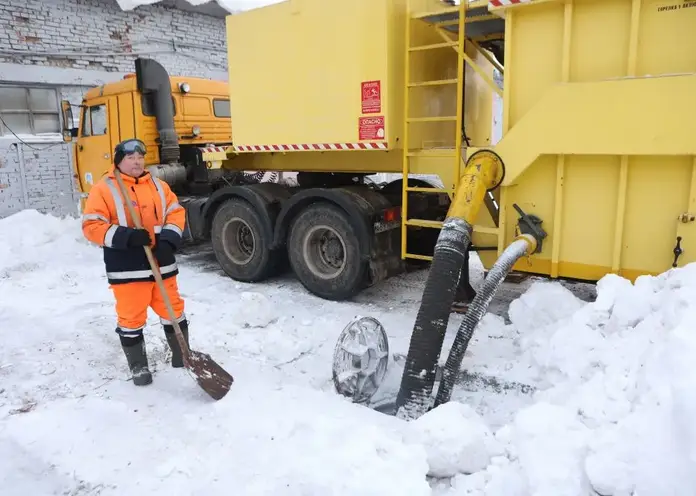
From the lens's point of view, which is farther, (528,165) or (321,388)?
(528,165)

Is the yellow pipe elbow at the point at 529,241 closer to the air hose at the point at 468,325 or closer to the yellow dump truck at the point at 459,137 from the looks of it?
the yellow dump truck at the point at 459,137

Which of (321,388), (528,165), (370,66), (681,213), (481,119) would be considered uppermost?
(370,66)

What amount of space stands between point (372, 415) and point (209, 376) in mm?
1153

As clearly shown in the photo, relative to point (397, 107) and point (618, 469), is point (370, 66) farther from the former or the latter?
point (618, 469)

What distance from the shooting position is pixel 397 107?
5.16m

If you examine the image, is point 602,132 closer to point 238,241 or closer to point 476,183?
point 476,183

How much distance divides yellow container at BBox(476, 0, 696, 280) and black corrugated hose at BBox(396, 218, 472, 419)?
0.87 meters

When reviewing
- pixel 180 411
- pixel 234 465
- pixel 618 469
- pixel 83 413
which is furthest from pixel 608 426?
pixel 83 413

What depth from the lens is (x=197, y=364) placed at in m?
3.62

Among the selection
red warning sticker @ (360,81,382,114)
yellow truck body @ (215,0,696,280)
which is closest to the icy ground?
yellow truck body @ (215,0,696,280)

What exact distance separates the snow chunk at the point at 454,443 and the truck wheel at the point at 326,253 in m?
2.97

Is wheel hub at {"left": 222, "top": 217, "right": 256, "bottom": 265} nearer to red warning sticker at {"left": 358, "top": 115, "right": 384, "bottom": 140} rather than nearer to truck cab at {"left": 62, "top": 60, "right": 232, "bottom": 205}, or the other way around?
truck cab at {"left": 62, "top": 60, "right": 232, "bottom": 205}

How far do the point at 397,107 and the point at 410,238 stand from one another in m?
1.51

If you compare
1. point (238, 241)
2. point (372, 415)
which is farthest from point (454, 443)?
point (238, 241)
